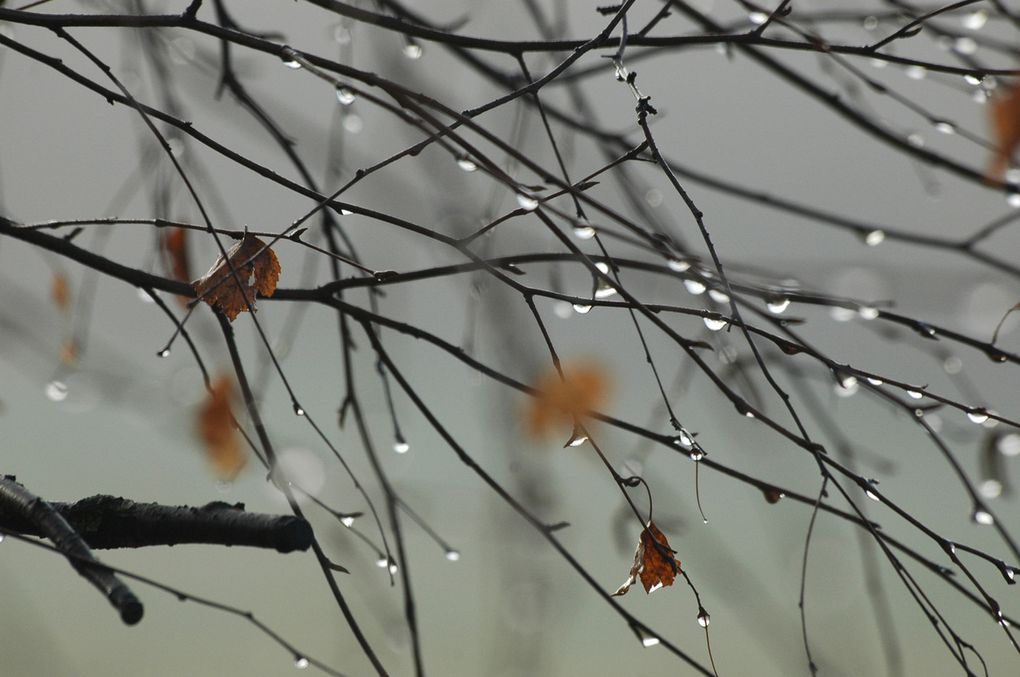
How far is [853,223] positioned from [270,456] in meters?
0.56

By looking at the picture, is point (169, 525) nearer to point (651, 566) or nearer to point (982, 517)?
point (651, 566)

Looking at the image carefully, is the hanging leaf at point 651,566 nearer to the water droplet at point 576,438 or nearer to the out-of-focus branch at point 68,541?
the water droplet at point 576,438

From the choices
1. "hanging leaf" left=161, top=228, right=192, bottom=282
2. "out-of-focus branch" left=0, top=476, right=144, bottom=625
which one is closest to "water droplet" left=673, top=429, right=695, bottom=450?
"out-of-focus branch" left=0, top=476, right=144, bottom=625

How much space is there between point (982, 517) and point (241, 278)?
0.55 metres

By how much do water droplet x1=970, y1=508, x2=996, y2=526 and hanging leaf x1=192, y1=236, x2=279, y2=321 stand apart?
52 centimetres

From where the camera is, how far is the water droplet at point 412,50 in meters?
0.84

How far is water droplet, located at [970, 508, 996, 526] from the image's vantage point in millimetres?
583

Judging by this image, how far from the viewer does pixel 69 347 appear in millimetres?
1024

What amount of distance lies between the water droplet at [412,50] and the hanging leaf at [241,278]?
12.4 inches

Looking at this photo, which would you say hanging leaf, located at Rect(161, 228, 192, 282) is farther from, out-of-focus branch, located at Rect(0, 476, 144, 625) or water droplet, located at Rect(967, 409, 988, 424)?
water droplet, located at Rect(967, 409, 988, 424)

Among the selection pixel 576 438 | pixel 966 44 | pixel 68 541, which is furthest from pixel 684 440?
pixel 966 44

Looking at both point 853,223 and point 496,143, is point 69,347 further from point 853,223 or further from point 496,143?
point 853,223

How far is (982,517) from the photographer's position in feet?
2.01

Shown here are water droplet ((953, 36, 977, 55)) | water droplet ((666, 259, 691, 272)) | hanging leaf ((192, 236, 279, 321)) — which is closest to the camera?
water droplet ((666, 259, 691, 272))
